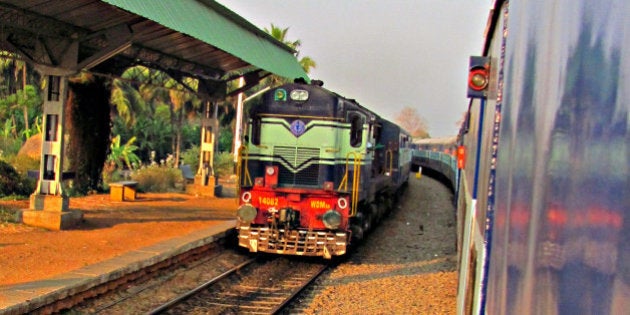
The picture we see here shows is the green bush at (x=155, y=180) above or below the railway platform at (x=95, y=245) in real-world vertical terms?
above

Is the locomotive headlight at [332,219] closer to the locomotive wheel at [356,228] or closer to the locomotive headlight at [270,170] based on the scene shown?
the locomotive wheel at [356,228]

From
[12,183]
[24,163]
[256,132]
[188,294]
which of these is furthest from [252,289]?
[24,163]

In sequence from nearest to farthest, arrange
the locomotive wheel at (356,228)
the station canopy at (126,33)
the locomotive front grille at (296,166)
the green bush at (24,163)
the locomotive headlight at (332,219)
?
1. the station canopy at (126,33)
2. the locomotive headlight at (332,219)
3. the locomotive front grille at (296,166)
4. the locomotive wheel at (356,228)
5. the green bush at (24,163)

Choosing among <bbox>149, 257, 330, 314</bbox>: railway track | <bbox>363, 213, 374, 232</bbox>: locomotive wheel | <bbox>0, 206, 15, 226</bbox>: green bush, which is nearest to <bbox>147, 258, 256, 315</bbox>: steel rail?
<bbox>149, 257, 330, 314</bbox>: railway track

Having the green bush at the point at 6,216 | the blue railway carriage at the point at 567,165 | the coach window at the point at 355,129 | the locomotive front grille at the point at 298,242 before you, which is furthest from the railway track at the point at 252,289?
the blue railway carriage at the point at 567,165

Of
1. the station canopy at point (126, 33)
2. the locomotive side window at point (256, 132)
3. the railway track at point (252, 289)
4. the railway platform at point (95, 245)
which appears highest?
the station canopy at point (126, 33)

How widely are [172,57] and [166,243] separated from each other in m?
7.77

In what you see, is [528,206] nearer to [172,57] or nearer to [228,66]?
[172,57]

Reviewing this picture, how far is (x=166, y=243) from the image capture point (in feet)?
36.9

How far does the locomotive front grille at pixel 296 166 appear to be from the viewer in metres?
11.9

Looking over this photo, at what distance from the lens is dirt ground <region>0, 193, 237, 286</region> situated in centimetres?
908

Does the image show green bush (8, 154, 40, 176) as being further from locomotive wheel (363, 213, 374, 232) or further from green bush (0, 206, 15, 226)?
locomotive wheel (363, 213, 374, 232)

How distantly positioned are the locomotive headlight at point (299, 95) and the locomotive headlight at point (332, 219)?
2.42 m

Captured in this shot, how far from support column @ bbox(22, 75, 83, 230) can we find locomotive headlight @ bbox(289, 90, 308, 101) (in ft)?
15.8
